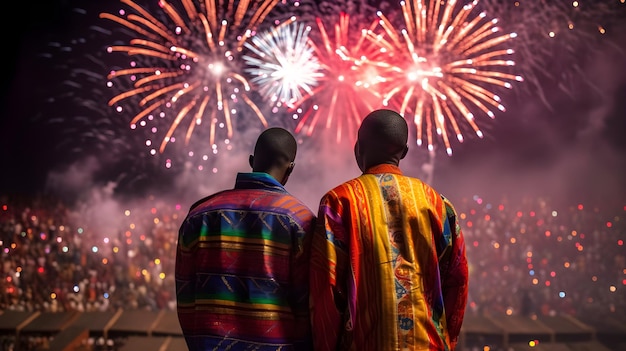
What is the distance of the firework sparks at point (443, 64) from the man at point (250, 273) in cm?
655

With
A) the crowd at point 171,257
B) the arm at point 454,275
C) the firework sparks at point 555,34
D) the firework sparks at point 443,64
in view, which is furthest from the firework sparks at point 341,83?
the arm at point 454,275

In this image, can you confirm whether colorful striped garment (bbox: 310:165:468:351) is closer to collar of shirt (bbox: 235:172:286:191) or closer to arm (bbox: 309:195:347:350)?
arm (bbox: 309:195:347:350)

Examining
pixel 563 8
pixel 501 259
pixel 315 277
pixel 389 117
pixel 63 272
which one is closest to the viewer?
pixel 315 277

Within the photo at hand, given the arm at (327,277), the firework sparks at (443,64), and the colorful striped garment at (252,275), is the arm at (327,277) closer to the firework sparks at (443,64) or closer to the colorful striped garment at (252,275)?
the colorful striped garment at (252,275)

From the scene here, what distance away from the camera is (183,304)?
2939 mm

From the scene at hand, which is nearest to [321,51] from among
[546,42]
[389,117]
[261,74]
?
[261,74]

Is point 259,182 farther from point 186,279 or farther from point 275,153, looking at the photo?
point 186,279

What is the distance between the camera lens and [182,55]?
9594 millimetres

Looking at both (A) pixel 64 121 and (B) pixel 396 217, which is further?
(A) pixel 64 121

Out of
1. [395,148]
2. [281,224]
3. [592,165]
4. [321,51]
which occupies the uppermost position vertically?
[321,51]

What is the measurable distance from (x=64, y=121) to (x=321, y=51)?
3627 mm

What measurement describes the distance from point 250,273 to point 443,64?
23.0ft

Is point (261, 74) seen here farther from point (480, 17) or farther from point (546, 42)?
point (546, 42)

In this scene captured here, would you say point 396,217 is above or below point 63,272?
above
